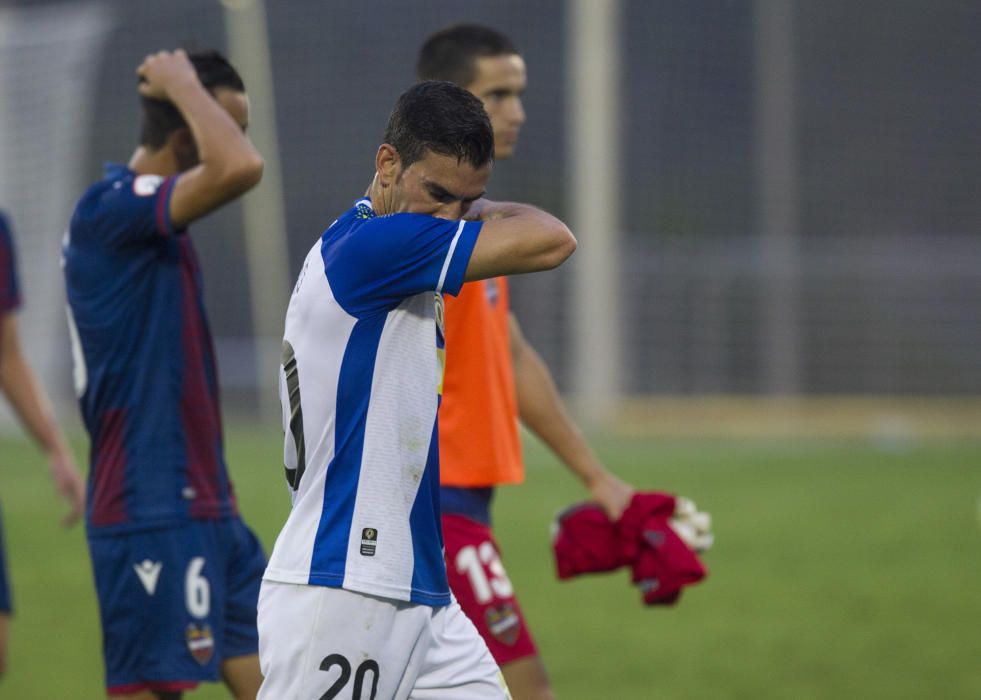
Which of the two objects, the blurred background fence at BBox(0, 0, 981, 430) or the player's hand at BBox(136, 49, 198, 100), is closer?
the player's hand at BBox(136, 49, 198, 100)

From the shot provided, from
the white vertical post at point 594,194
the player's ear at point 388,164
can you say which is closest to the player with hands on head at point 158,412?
the player's ear at point 388,164

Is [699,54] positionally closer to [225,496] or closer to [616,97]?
[616,97]

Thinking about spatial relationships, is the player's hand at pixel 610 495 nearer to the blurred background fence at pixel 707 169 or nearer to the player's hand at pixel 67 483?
the player's hand at pixel 67 483

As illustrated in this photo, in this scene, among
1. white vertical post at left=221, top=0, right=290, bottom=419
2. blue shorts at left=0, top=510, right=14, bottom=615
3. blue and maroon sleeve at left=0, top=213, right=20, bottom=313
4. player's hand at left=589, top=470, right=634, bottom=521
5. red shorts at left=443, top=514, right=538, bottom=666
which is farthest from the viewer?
white vertical post at left=221, top=0, right=290, bottom=419

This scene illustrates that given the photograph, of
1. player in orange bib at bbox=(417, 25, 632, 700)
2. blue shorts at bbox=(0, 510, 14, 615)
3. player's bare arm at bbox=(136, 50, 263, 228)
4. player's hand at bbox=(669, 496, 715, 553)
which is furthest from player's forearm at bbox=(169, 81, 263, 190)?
blue shorts at bbox=(0, 510, 14, 615)

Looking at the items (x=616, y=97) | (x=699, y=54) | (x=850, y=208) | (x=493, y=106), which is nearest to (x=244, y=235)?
(x=616, y=97)

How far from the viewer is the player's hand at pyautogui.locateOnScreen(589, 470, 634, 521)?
436 cm

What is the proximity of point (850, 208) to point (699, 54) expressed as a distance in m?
3.97

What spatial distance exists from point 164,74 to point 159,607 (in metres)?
1.45

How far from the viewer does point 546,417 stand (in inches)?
179

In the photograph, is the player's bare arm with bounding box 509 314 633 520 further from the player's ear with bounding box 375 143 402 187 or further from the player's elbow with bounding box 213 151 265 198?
the player's ear with bounding box 375 143 402 187

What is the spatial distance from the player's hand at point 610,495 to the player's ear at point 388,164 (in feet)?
5.01

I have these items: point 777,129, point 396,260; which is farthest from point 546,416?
point 777,129

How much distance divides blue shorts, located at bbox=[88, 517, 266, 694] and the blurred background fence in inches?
554
